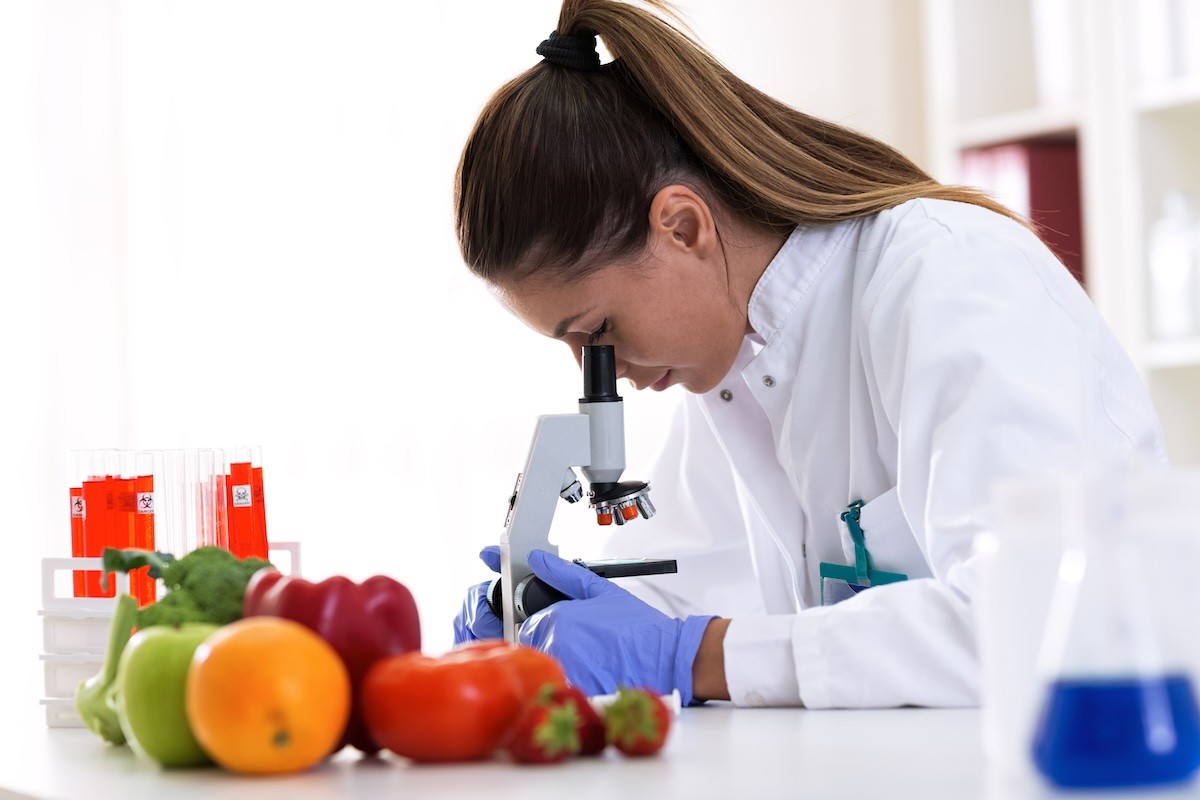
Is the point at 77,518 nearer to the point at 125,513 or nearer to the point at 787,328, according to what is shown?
the point at 125,513

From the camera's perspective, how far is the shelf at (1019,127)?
3.12 meters

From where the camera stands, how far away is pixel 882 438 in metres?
1.48

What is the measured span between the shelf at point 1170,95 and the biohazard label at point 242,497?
234 cm

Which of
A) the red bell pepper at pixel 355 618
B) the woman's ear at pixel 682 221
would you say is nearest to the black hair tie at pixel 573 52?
the woman's ear at pixel 682 221

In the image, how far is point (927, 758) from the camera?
840mm

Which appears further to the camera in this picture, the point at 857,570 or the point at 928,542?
the point at 857,570

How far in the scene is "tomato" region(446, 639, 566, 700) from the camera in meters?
0.88

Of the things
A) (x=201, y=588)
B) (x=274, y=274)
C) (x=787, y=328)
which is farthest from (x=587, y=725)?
(x=274, y=274)

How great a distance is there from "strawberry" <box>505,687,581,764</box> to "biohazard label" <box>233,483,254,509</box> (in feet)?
1.73

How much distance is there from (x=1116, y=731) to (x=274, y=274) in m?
2.26

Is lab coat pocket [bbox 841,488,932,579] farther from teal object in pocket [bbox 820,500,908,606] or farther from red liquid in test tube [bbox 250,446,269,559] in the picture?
red liquid in test tube [bbox 250,446,269,559]

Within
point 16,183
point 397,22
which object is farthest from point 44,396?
point 397,22

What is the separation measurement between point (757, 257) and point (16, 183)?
5.29 ft

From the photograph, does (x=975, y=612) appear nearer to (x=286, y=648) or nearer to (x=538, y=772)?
(x=538, y=772)
